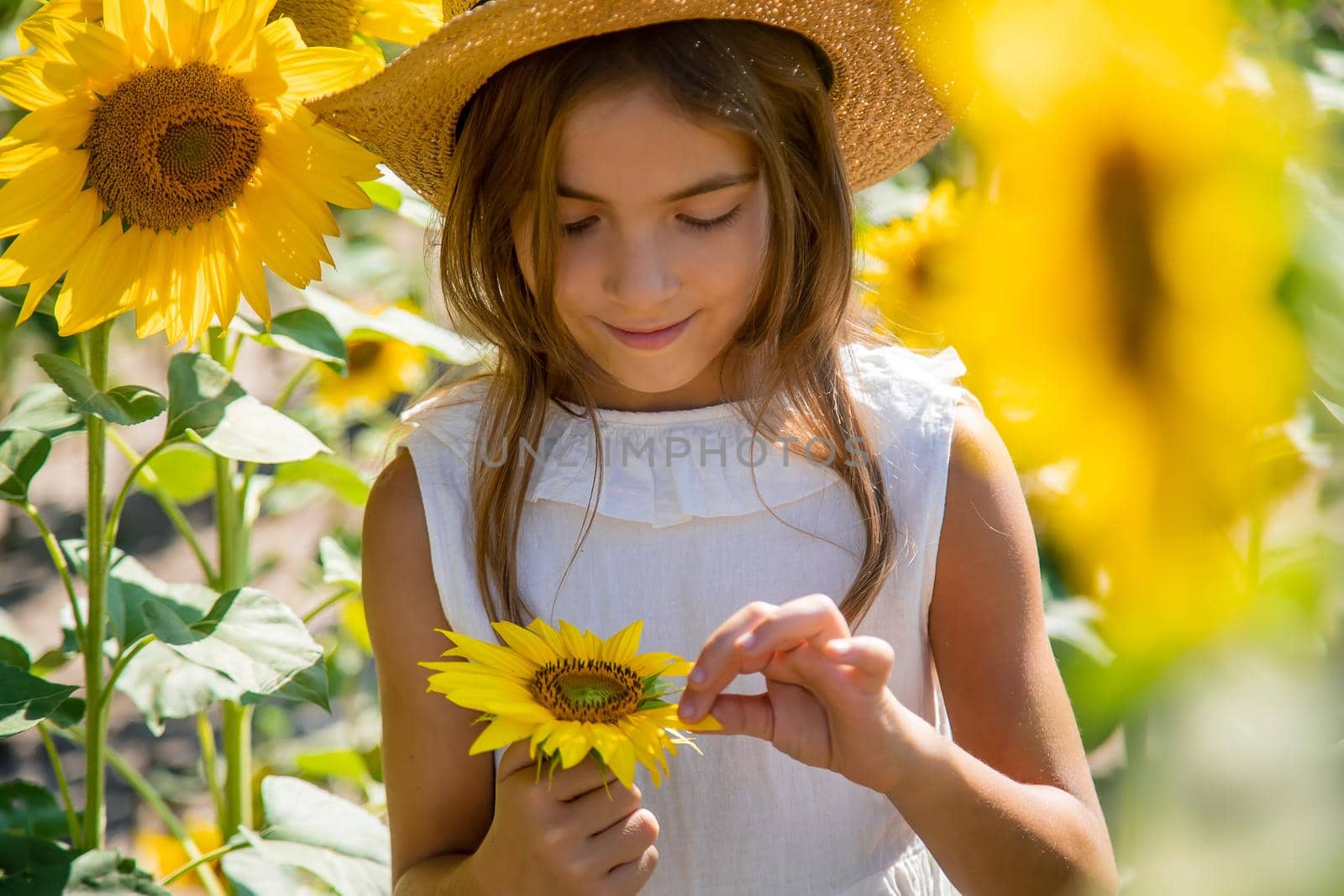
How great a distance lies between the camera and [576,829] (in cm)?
64

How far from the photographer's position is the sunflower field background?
0.15 meters

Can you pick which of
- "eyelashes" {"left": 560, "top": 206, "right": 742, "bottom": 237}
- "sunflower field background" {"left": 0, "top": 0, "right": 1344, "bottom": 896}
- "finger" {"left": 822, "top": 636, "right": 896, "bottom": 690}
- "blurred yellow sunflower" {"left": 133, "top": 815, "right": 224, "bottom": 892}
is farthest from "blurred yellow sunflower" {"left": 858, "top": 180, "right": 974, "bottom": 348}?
"blurred yellow sunflower" {"left": 133, "top": 815, "right": 224, "bottom": 892}

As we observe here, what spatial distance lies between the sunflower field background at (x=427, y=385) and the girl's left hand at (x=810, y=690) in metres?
0.13

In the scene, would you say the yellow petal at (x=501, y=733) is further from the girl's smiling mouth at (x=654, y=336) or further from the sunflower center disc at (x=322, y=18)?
the sunflower center disc at (x=322, y=18)

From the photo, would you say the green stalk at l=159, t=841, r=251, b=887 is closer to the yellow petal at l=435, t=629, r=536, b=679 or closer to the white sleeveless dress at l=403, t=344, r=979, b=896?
the white sleeveless dress at l=403, t=344, r=979, b=896

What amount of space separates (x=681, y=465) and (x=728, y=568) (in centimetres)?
8

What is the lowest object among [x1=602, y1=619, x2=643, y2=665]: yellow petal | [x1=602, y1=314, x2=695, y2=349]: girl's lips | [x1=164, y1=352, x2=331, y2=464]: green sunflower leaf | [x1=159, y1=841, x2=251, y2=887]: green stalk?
[x1=159, y1=841, x2=251, y2=887]: green stalk

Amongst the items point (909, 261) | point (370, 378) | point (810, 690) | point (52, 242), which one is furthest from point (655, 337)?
point (370, 378)

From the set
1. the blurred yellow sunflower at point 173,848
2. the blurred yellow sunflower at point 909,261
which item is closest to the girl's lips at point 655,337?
the blurred yellow sunflower at point 909,261

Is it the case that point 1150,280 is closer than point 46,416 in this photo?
Yes

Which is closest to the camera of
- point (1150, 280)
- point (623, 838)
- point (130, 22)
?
point (1150, 280)

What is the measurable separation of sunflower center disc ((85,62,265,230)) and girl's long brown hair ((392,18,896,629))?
155 mm

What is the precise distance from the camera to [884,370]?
1009 mm

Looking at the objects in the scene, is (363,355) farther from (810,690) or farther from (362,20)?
(810,690)
